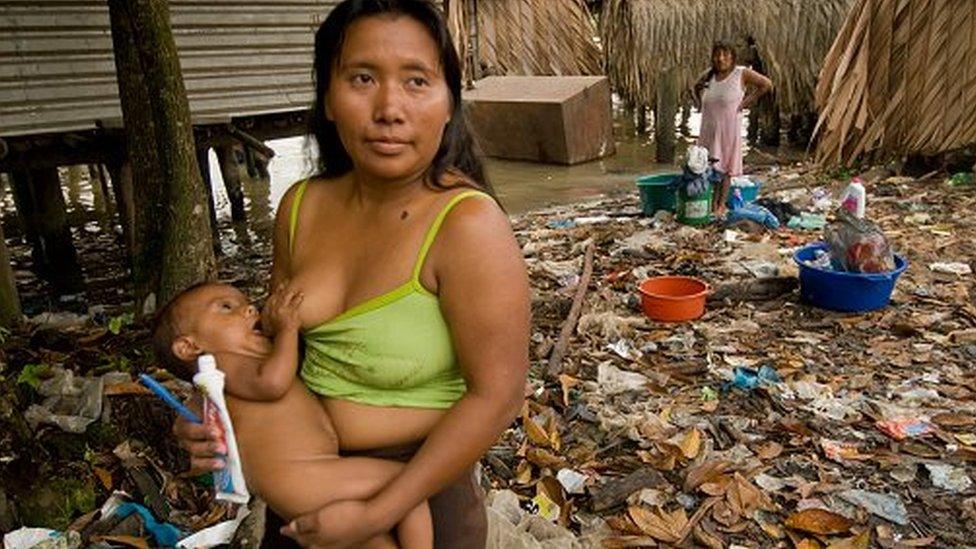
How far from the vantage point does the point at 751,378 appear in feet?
13.0

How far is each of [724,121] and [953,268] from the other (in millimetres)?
2569

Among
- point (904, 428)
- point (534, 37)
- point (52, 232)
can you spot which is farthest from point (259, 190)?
point (904, 428)

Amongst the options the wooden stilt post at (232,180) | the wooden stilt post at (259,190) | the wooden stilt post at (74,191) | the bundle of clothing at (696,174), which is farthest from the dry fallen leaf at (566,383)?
the wooden stilt post at (74,191)

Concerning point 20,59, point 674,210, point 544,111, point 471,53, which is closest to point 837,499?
point 674,210

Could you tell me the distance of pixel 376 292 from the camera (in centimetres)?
136

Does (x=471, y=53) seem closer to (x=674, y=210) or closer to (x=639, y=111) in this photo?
(x=639, y=111)

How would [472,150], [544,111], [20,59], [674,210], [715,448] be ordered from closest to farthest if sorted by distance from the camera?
[472,150] → [715,448] → [20,59] → [674,210] → [544,111]

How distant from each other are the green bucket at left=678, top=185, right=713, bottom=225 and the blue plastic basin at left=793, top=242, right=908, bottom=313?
1.96 meters

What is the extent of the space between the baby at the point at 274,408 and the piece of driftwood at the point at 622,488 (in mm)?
1730

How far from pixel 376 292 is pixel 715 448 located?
247 centimetres

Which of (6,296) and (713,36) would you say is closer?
(6,296)

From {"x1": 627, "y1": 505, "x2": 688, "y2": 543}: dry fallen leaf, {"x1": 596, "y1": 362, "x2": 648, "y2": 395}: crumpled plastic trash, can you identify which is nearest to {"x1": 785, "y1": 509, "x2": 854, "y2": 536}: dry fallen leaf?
{"x1": 627, "y1": 505, "x2": 688, "y2": 543}: dry fallen leaf

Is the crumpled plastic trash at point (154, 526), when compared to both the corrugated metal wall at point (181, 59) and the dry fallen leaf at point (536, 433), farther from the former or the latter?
the corrugated metal wall at point (181, 59)

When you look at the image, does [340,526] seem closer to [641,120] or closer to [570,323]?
[570,323]
